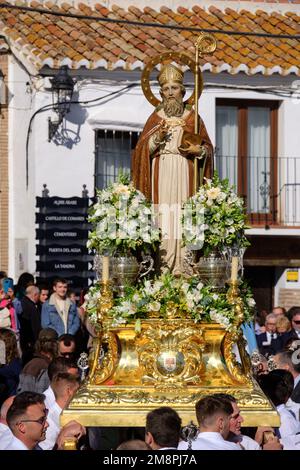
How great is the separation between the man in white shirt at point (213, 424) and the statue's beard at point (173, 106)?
3.78 m

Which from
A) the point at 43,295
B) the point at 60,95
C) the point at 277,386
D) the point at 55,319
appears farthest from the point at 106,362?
the point at 60,95

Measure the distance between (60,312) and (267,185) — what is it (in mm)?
6286

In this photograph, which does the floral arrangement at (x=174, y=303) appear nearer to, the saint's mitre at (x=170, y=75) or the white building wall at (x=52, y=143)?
the saint's mitre at (x=170, y=75)

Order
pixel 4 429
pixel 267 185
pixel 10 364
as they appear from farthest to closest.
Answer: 1. pixel 267 185
2. pixel 10 364
3. pixel 4 429

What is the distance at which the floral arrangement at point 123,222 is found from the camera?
10.7 meters

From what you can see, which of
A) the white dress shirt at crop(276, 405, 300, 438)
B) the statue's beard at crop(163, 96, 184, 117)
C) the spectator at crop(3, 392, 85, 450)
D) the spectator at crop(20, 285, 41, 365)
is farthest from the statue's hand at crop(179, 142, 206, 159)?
the spectator at crop(20, 285, 41, 365)

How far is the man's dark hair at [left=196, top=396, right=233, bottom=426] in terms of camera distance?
321 inches

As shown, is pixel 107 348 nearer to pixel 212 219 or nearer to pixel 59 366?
pixel 59 366

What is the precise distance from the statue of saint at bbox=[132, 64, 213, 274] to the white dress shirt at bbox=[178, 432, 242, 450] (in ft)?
10.6

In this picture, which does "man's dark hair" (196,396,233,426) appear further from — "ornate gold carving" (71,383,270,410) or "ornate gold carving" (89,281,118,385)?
"ornate gold carving" (89,281,118,385)

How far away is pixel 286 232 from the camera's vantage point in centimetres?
2034

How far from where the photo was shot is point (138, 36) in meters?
20.1

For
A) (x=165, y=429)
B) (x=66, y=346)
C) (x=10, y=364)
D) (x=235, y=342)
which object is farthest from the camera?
(x=66, y=346)
